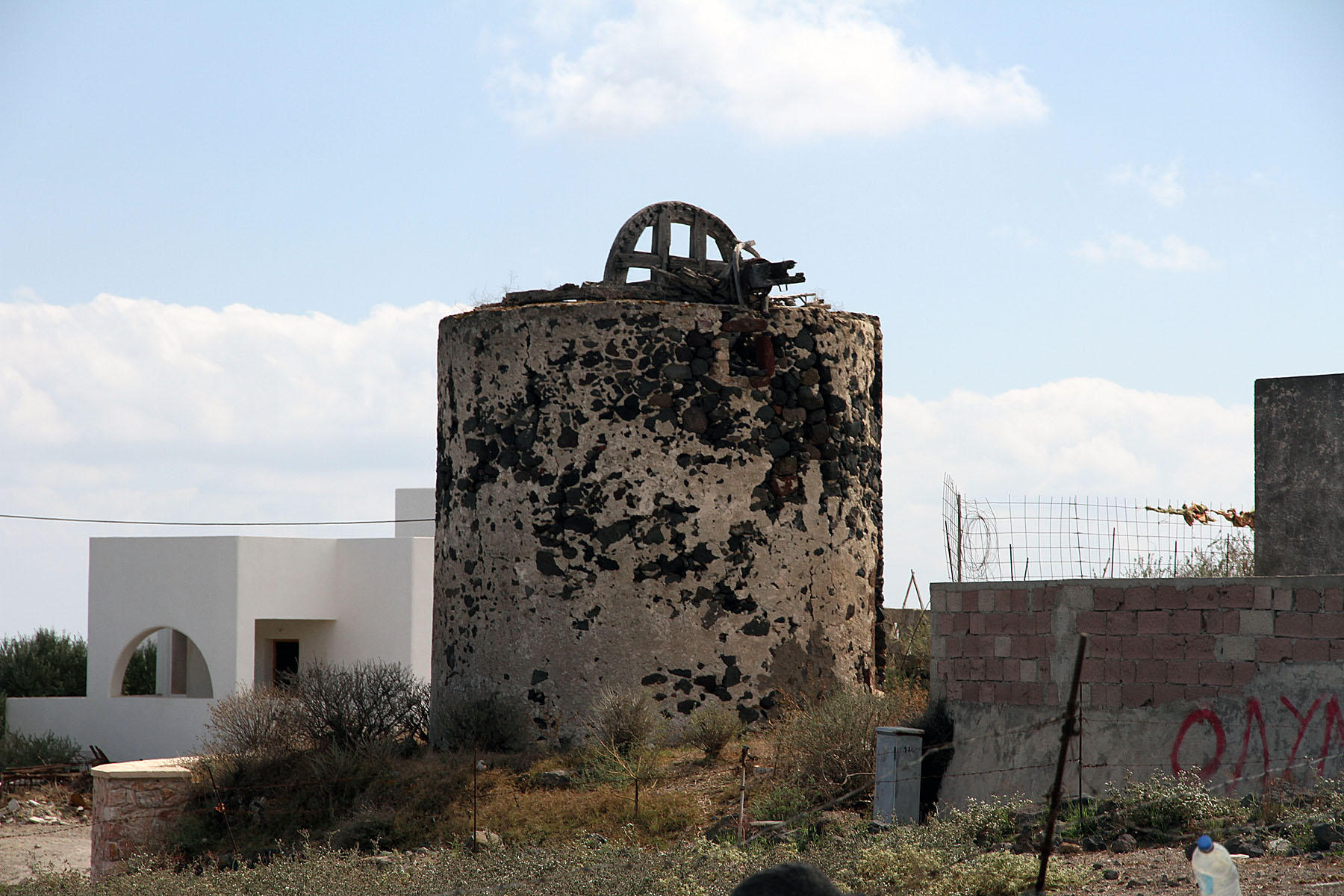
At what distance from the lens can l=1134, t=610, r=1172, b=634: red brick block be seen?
→ 855 centimetres

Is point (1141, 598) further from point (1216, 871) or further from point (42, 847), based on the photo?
point (42, 847)

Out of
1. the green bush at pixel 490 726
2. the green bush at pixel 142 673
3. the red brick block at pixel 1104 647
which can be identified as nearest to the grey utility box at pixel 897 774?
the red brick block at pixel 1104 647

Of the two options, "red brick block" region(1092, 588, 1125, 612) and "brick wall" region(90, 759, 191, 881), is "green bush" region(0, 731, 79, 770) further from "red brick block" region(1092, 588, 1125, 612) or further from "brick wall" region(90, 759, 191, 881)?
"red brick block" region(1092, 588, 1125, 612)

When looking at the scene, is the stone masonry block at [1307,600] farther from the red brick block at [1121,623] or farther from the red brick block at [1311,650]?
the red brick block at [1121,623]

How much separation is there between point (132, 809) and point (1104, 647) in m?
7.98

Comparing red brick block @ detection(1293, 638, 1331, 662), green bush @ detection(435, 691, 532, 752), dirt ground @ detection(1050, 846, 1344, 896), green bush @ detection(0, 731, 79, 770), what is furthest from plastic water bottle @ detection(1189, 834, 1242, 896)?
green bush @ detection(0, 731, 79, 770)

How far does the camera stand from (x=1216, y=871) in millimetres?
5406

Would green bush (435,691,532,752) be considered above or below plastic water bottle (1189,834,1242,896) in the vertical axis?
below

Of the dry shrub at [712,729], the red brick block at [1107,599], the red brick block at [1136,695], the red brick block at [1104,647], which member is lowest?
the dry shrub at [712,729]

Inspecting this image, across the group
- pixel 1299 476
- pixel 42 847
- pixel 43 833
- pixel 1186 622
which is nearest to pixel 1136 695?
pixel 1186 622

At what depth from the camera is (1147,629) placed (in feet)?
28.3

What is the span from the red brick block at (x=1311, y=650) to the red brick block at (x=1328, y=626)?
4 centimetres

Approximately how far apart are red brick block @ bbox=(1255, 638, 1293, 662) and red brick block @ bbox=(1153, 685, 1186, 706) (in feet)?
1.64

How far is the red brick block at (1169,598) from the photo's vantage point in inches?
335
